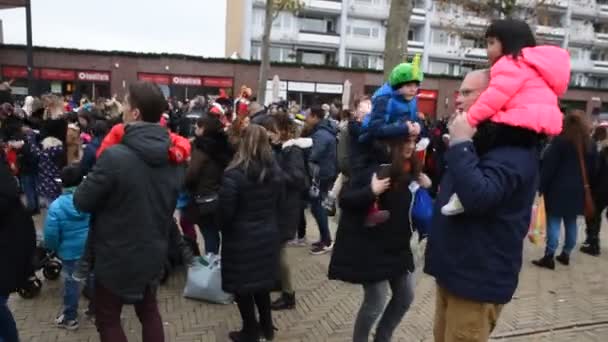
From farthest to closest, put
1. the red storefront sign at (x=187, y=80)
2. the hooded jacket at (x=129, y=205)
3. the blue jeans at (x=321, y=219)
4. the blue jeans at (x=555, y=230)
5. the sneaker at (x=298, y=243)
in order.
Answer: the red storefront sign at (x=187, y=80), the sneaker at (x=298, y=243), the blue jeans at (x=321, y=219), the blue jeans at (x=555, y=230), the hooded jacket at (x=129, y=205)

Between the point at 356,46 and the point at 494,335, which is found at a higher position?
the point at 356,46

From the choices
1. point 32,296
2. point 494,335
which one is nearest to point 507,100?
point 494,335

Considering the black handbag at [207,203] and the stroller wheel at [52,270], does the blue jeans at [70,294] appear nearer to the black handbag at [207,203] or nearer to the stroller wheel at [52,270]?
the stroller wheel at [52,270]

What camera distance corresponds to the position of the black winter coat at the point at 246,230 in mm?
3520

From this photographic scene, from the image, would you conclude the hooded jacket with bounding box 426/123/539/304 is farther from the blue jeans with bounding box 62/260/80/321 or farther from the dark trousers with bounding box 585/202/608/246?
the dark trousers with bounding box 585/202/608/246

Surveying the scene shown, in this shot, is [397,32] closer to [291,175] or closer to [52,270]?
[291,175]

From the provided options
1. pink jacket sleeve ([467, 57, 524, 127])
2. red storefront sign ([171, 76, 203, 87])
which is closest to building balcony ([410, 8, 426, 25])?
red storefront sign ([171, 76, 203, 87])

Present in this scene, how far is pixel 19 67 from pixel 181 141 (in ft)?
96.3

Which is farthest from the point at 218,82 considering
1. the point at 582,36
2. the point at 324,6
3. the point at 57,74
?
the point at 582,36

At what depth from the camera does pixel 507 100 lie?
6.84ft

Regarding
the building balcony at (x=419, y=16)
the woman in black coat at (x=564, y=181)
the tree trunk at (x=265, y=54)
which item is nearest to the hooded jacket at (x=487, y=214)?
the woman in black coat at (x=564, y=181)

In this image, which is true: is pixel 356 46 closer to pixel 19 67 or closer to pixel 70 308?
pixel 19 67

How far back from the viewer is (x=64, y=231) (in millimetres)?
4020

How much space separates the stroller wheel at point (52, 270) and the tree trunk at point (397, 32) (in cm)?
719
